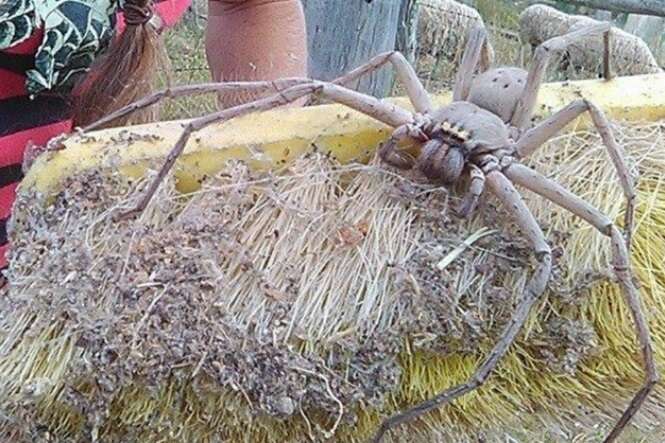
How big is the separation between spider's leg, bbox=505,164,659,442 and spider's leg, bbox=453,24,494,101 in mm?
122

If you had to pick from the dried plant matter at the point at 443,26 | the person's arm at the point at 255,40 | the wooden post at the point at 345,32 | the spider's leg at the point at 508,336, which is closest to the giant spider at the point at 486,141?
the spider's leg at the point at 508,336

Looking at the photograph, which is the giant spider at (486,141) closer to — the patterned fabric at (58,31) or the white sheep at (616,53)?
the patterned fabric at (58,31)

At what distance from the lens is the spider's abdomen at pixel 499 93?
2.26ft

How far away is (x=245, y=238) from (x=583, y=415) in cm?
21

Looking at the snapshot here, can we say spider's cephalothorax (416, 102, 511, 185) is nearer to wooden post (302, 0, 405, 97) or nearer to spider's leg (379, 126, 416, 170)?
spider's leg (379, 126, 416, 170)

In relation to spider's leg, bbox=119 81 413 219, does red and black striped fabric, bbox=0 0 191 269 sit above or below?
below

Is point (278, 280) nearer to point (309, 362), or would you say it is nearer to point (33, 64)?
point (309, 362)

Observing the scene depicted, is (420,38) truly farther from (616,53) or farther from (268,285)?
(268,285)

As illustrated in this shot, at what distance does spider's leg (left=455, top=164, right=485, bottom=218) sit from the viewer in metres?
0.60

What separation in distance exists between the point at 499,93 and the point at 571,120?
0.05 meters

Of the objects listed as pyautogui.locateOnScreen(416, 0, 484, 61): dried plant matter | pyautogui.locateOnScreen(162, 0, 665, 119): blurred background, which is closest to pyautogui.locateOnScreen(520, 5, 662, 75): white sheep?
pyautogui.locateOnScreen(162, 0, 665, 119): blurred background

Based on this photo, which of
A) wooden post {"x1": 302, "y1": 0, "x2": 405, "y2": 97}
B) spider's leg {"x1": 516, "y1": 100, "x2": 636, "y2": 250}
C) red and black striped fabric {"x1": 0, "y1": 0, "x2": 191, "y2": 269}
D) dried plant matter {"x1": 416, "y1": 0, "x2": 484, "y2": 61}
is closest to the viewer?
spider's leg {"x1": 516, "y1": 100, "x2": 636, "y2": 250}

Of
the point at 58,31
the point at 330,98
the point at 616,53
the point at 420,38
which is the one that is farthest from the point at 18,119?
the point at 420,38

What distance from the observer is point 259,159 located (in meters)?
0.62
